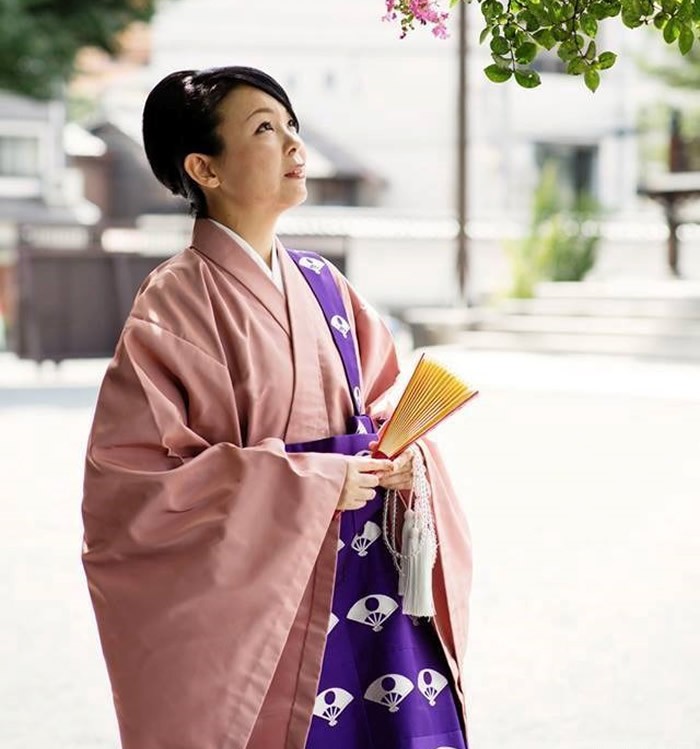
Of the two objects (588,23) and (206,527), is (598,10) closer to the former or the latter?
(588,23)

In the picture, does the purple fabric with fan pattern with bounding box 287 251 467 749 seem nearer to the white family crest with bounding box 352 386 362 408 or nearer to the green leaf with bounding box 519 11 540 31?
the white family crest with bounding box 352 386 362 408

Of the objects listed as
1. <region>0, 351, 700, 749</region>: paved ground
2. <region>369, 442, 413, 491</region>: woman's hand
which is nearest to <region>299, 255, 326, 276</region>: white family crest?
<region>369, 442, 413, 491</region>: woman's hand

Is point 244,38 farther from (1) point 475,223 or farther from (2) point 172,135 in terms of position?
(2) point 172,135

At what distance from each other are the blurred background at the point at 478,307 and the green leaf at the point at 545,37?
1.55m

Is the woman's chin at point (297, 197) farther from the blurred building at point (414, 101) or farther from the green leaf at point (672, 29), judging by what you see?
the blurred building at point (414, 101)

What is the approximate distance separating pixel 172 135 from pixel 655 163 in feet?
93.1

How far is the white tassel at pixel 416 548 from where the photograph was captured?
174cm

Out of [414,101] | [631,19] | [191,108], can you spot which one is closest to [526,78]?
[631,19]

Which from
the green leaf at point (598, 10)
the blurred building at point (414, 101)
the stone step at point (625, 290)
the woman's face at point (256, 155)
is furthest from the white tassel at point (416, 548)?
the blurred building at point (414, 101)

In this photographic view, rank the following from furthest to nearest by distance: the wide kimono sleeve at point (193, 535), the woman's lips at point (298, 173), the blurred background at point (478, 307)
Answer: the blurred background at point (478, 307) < the woman's lips at point (298, 173) < the wide kimono sleeve at point (193, 535)

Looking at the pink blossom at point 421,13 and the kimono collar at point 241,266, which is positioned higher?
the pink blossom at point 421,13

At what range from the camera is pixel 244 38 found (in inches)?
968

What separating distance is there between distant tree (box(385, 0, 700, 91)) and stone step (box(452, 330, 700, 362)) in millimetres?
8763

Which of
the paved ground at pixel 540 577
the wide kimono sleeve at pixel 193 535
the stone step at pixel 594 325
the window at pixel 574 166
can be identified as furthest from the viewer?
the window at pixel 574 166
